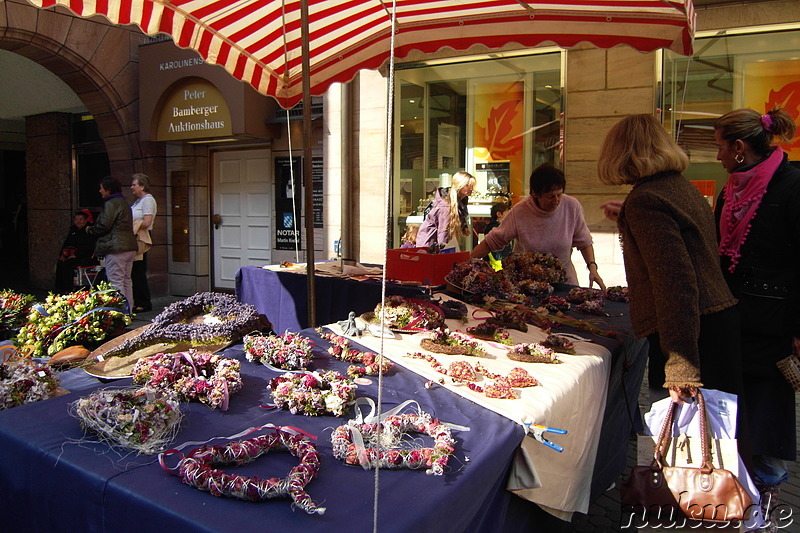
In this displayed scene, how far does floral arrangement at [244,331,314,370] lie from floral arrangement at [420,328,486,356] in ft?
1.83

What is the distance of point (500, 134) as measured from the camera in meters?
8.30

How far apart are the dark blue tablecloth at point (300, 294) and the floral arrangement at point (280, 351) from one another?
161 centimetres

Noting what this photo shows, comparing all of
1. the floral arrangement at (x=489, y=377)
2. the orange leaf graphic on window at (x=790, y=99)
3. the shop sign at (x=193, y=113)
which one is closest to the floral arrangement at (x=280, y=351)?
the floral arrangement at (x=489, y=377)

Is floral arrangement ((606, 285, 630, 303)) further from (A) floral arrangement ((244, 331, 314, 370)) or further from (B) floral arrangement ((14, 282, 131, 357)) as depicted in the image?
(B) floral arrangement ((14, 282, 131, 357))

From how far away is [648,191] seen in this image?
2.37 metres

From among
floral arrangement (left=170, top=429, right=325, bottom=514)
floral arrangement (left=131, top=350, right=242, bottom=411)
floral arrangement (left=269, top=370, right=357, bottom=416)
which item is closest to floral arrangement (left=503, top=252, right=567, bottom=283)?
floral arrangement (left=269, top=370, right=357, bottom=416)

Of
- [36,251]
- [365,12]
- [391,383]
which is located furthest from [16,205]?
[391,383]

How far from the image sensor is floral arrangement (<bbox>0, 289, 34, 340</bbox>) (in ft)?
10.9

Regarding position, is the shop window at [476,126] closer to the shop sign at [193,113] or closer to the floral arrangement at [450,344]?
the shop sign at [193,113]

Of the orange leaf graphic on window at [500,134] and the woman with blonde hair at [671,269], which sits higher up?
the orange leaf graphic on window at [500,134]

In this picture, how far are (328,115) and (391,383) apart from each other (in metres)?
7.12

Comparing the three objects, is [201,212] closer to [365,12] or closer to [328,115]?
[328,115]

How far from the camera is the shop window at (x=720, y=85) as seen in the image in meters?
6.55

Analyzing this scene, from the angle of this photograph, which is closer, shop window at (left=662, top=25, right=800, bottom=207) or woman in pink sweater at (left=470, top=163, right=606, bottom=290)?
woman in pink sweater at (left=470, top=163, right=606, bottom=290)
